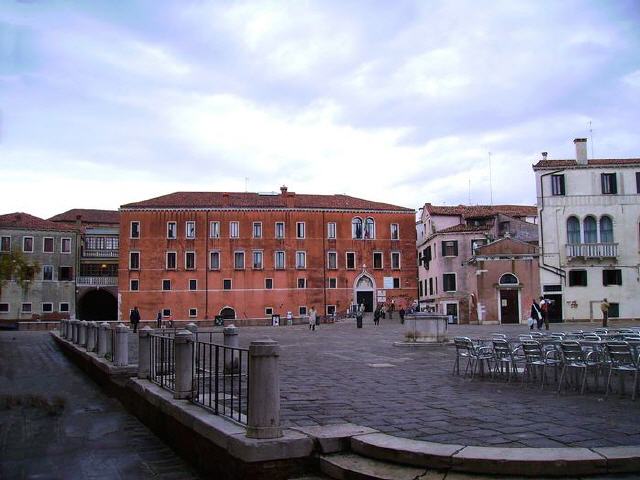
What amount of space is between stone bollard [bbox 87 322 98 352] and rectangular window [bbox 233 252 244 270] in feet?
142

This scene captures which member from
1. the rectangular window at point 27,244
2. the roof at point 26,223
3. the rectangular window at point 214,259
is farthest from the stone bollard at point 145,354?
the roof at point 26,223

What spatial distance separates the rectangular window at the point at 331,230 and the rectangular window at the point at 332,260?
63.3 inches

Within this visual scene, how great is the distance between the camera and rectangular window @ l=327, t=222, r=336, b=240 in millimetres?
64312

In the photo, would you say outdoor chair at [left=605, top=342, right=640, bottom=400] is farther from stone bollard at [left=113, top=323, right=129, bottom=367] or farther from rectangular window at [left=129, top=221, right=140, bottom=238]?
rectangular window at [left=129, top=221, right=140, bottom=238]

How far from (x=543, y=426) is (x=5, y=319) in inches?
2538

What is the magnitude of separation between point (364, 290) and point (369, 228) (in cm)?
624

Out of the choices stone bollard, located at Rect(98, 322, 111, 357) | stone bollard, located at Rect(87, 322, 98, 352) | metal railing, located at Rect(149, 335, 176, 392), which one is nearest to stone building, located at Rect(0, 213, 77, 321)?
stone bollard, located at Rect(87, 322, 98, 352)

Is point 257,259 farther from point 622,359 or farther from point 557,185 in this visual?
point 622,359

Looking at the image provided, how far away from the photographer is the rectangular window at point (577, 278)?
4266 centimetres

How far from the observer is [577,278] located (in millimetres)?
42844

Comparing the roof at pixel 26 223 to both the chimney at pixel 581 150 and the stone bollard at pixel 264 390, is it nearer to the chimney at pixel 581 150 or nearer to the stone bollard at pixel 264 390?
the chimney at pixel 581 150

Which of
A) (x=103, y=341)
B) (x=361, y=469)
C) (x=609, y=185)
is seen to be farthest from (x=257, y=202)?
(x=361, y=469)

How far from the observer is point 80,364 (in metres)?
19.0

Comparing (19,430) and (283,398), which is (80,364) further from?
(283,398)
